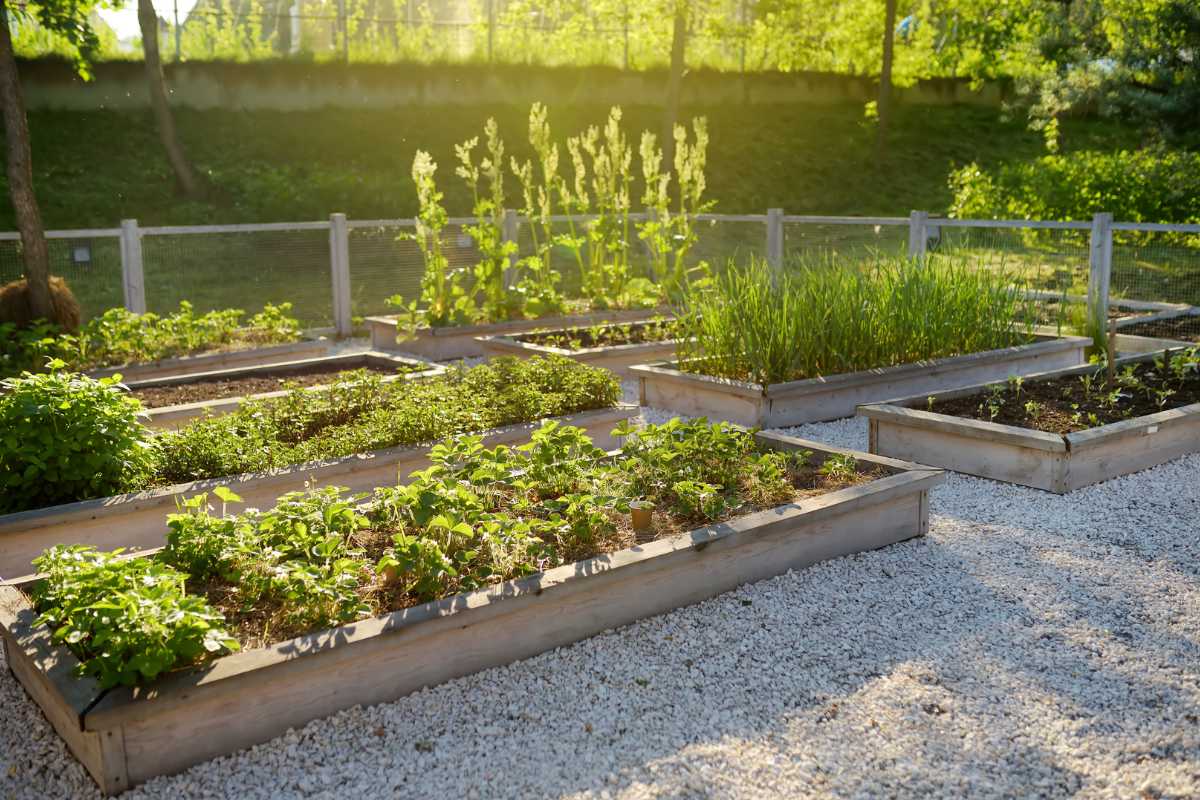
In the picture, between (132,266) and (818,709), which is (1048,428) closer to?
(818,709)

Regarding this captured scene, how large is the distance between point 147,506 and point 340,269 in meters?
6.78

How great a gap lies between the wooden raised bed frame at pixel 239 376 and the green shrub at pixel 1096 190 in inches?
412

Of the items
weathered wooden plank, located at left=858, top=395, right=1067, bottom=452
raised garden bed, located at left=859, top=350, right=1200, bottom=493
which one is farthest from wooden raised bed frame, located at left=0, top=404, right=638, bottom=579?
raised garden bed, located at left=859, top=350, right=1200, bottom=493

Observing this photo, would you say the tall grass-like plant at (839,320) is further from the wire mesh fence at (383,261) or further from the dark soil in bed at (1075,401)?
the wire mesh fence at (383,261)

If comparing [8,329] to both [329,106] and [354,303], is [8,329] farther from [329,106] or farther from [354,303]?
[329,106]

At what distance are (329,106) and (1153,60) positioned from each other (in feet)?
44.3

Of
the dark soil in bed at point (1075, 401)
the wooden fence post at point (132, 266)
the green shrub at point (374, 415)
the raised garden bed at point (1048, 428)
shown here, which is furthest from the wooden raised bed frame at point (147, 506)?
the wooden fence post at point (132, 266)

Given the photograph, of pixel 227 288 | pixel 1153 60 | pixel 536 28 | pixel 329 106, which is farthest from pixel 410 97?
pixel 1153 60

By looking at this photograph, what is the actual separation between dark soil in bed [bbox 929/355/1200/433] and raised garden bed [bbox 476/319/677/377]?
2791 millimetres

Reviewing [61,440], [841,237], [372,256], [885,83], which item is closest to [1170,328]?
[841,237]

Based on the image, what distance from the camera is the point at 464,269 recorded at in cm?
1028

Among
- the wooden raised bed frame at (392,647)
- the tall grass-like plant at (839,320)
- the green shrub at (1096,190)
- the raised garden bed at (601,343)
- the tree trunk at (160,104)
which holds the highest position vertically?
the tree trunk at (160,104)

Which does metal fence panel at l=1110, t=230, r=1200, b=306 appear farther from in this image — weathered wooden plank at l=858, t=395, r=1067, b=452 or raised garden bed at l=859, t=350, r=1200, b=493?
weathered wooden plank at l=858, t=395, r=1067, b=452

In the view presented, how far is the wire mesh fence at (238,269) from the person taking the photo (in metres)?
10.1
